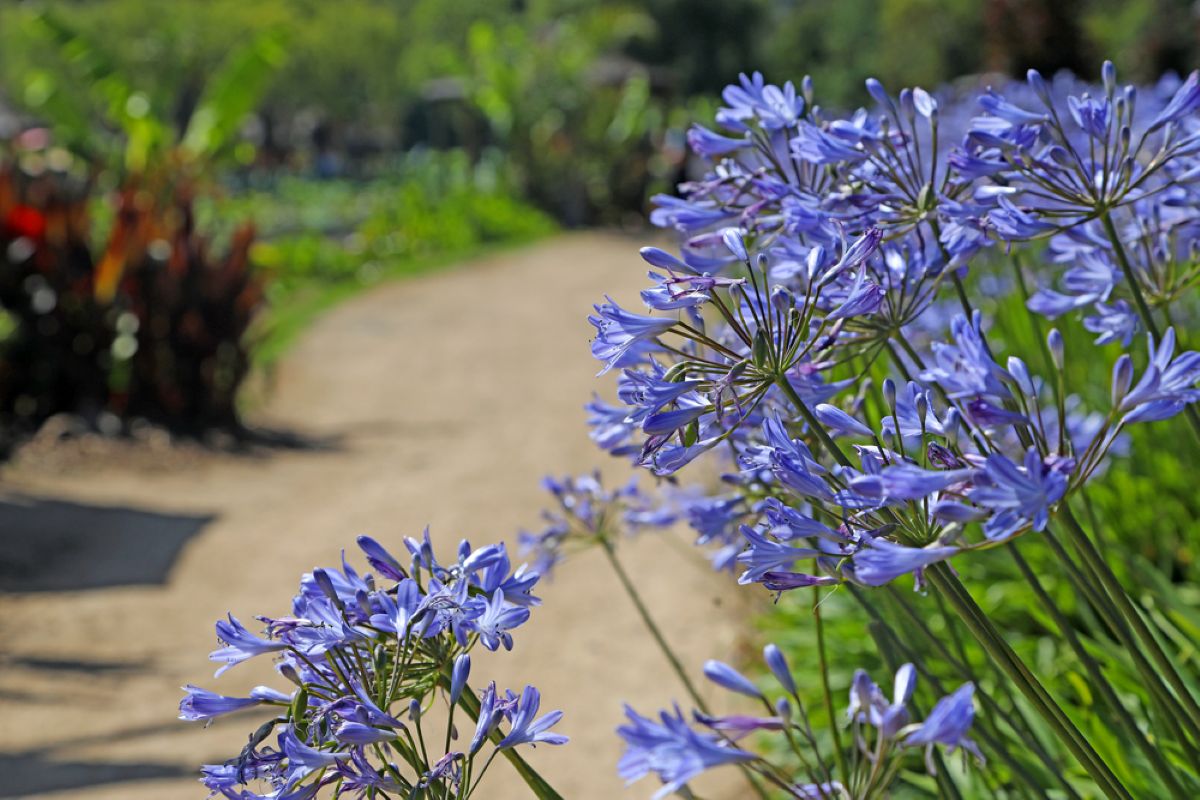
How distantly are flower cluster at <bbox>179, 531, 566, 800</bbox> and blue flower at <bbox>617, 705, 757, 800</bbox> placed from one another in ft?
0.89

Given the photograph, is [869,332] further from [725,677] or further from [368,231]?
[368,231]

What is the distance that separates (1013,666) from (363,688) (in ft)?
2.00

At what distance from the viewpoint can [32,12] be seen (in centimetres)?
1127

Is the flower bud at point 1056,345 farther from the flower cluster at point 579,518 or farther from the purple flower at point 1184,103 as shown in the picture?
the flower cluster at point 579,518

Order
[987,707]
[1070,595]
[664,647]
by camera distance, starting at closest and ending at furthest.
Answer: [987,707], [664,647], [1070,595]

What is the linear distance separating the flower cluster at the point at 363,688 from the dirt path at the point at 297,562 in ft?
5.68

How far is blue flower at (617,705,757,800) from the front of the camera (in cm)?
90

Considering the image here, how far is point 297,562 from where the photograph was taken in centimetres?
575

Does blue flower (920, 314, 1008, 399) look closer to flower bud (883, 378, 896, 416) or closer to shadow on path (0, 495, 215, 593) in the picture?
flower bud (883, 378, 896, 416)

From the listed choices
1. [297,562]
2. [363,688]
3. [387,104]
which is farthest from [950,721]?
[387,104]

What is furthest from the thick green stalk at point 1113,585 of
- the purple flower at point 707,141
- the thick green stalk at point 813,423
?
the purple flower at point 707,141

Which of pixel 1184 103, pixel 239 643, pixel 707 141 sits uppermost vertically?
pixel 707 141

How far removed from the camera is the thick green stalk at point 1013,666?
1105 millimetres

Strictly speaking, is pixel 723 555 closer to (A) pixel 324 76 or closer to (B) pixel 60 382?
(B) pixel 60 382
